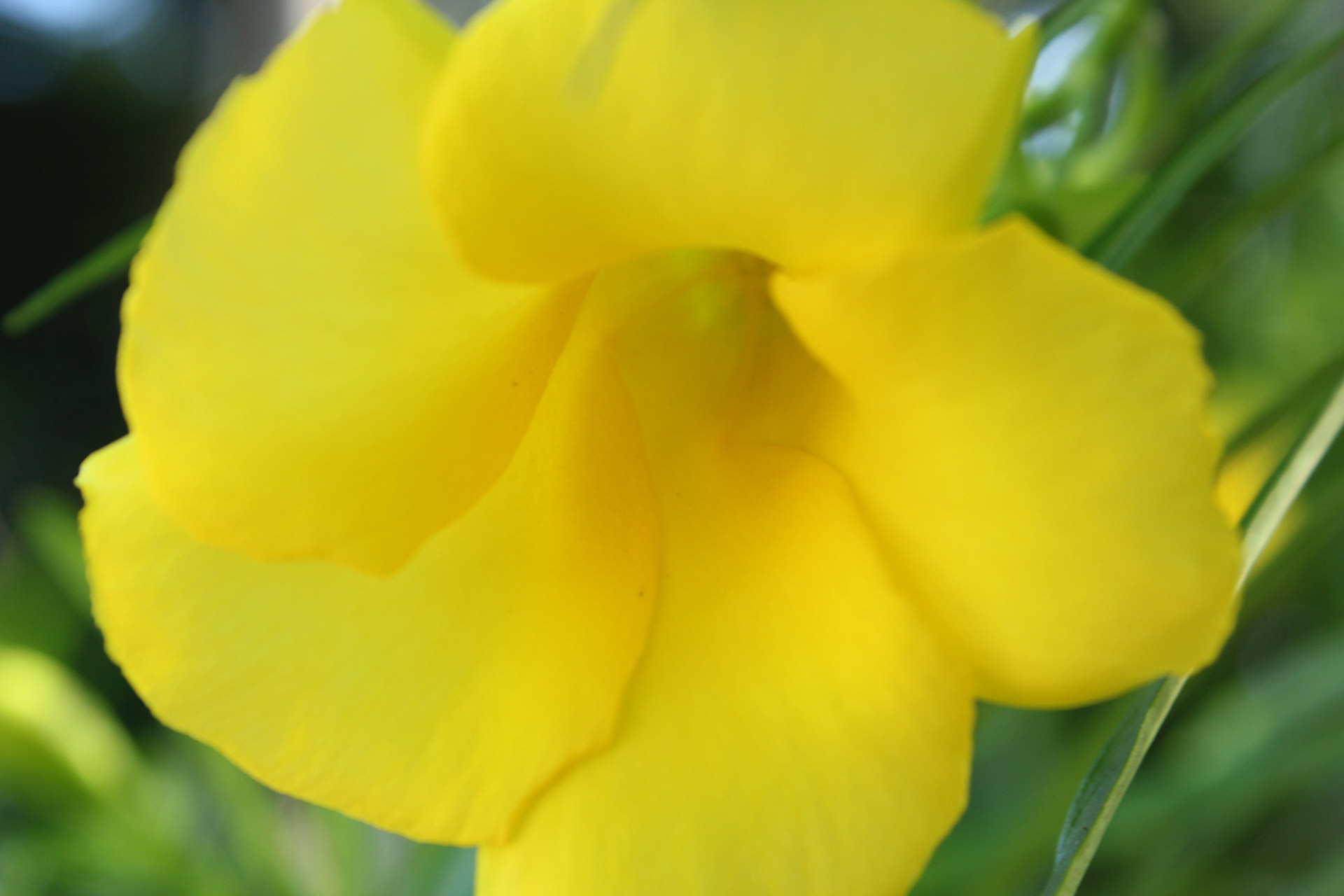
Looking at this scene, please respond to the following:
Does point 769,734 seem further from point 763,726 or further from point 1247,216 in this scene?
point 1247,216

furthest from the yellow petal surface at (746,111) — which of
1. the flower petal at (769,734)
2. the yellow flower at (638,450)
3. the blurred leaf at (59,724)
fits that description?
the blurred leaf at (59,724)

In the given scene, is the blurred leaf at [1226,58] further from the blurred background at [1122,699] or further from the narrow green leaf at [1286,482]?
the narrow green leaf at [1286,482]

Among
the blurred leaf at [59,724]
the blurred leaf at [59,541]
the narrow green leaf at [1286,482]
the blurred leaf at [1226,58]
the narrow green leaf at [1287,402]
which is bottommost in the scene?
the blurred leaf at [59,541]

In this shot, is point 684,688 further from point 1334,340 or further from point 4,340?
point 4,340

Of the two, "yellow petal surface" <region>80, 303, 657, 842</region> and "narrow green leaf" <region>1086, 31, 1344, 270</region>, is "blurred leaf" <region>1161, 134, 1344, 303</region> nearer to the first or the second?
"narrow green leaf" <region>1086, 31, 1344, 270</region>

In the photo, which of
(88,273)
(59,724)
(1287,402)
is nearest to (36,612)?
(59,724)

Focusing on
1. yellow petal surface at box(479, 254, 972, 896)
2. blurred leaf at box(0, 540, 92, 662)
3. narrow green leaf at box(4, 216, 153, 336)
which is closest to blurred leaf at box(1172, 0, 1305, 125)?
yellow petal surface at box(479, 254, 972, 896)

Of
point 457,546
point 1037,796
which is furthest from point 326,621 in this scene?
point 1037,796
